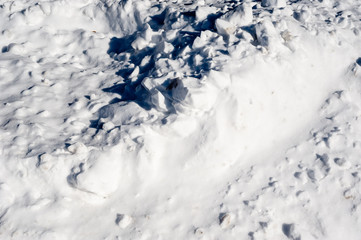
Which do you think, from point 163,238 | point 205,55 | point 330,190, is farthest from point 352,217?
point 205,55

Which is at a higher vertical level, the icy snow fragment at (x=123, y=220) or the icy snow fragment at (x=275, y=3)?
the icy snow fragment at (x=275, y=3)

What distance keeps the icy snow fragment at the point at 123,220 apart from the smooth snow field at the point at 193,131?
0.04 ft

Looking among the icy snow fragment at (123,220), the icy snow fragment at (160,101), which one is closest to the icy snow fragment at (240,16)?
the icy snow fragment at (160,101)

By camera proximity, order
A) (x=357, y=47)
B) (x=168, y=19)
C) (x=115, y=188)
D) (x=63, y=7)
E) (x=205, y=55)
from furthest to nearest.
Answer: (x=63, y=7)
(x=168, y=19)
(x=357, y=47)
(x=205, y=55)
(x=115, y=188)

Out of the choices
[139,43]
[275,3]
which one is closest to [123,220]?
[139,43]

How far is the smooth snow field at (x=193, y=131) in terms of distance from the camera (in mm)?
1767

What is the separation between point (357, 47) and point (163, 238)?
1.63 metres

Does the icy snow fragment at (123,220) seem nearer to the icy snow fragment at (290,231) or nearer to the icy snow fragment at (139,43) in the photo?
the icy snow fragment at (290,231)

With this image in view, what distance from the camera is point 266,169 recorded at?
6.49ft

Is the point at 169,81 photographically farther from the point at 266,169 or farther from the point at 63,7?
the point at 63,7

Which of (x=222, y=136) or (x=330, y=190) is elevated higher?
(x=222, y=136)

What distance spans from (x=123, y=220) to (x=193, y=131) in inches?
21.3

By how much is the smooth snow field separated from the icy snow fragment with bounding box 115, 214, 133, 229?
0.01 meters

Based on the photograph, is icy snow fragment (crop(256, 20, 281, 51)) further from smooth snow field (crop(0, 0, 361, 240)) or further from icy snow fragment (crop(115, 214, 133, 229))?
icy snow fragment (crop(115, 214, 133, 229))
